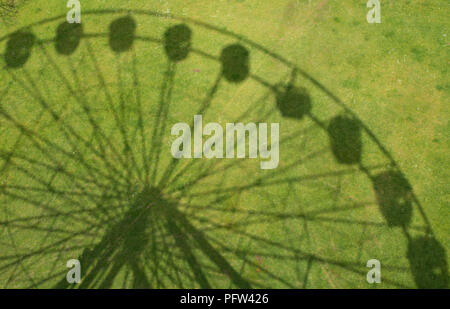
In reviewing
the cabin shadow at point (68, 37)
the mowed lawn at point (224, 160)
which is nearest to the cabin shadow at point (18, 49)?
the mowed lawn at point (224, 160)

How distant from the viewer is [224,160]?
39.3 ft

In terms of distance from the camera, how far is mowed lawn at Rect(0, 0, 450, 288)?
10617 mm

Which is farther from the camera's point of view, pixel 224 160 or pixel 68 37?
pixel 68 37

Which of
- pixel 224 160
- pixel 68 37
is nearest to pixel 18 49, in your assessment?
pixel 68 37

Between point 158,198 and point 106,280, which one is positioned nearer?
point 106,280

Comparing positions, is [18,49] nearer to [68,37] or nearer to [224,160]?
[68,37]

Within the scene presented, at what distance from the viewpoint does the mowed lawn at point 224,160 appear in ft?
34.8

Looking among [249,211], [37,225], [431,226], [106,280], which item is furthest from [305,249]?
[37,225]

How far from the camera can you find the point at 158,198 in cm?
1154

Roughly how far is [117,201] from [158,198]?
1332 millimetres

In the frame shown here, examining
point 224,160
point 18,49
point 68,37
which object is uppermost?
point 68,37

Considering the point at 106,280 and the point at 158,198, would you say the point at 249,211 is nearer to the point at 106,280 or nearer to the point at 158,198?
the point at 158,198

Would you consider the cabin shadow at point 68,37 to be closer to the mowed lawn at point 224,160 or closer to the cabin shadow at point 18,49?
the mowed lawn at point 224,160
